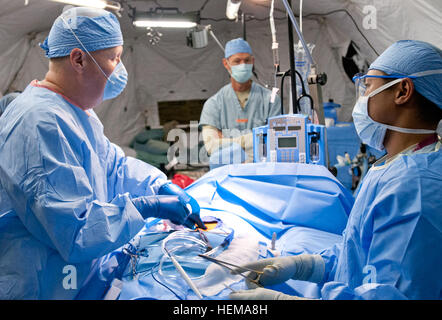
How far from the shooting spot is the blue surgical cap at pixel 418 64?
1.01 metres

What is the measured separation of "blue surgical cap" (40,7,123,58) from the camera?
1.34 meters

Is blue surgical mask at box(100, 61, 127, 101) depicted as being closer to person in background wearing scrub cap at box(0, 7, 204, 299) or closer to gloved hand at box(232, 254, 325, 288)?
person in background wearing scrub cap at box(0, 7, 204, 299)

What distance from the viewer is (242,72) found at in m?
3.25

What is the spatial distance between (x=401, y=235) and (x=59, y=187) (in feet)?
3.24

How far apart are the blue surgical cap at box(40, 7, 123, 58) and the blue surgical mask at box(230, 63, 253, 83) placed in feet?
6.40

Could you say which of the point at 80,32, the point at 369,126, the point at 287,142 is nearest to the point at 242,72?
the point at 287,142

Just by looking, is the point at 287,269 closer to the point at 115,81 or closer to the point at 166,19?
the point at 115,81

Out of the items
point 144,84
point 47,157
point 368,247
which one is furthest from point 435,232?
point 144,84

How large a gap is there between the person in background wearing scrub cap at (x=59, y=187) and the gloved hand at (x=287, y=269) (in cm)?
43

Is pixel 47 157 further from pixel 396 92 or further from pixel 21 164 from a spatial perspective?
pixel 396 92

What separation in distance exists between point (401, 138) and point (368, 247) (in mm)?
358

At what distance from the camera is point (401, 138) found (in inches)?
42.9

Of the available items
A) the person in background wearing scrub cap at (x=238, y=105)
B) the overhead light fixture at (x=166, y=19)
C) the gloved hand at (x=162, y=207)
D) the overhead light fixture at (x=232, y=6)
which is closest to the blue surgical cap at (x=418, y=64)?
the gloved hand at (x=162, y=207)

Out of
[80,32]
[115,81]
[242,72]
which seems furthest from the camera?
[242,72]
